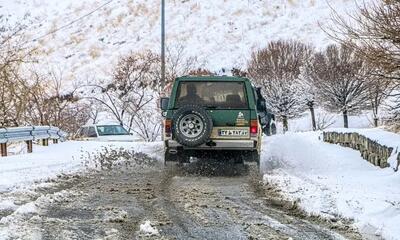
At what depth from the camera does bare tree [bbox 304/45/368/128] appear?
36938 mm

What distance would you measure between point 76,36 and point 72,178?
4629 cm

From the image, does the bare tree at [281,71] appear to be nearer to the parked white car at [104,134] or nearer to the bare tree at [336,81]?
the bare tree at [336,81]

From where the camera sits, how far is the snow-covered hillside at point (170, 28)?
44.9 meters

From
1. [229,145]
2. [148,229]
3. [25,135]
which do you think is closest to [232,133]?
[229,145]

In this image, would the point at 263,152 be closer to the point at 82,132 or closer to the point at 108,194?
the point at 108,194

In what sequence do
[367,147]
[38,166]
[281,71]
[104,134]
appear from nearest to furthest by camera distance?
[38,166] → [367,147] → [104,134] → [281,71]

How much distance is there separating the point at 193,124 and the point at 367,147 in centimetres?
409

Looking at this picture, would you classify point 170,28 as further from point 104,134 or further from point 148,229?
point 148,229

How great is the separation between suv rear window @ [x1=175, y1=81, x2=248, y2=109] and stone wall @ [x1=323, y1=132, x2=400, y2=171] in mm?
2644

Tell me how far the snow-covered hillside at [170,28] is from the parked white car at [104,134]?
769 inches

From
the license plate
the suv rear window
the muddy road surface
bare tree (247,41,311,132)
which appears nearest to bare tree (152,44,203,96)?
bare tree (247,41,311,132)

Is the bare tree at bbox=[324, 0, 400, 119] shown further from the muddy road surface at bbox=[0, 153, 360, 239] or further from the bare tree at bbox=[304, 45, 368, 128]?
the bare tree at bbox=[304, 45, 368, 128]

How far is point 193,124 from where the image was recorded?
10414mm

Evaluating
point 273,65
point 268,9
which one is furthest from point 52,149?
point 268,9
